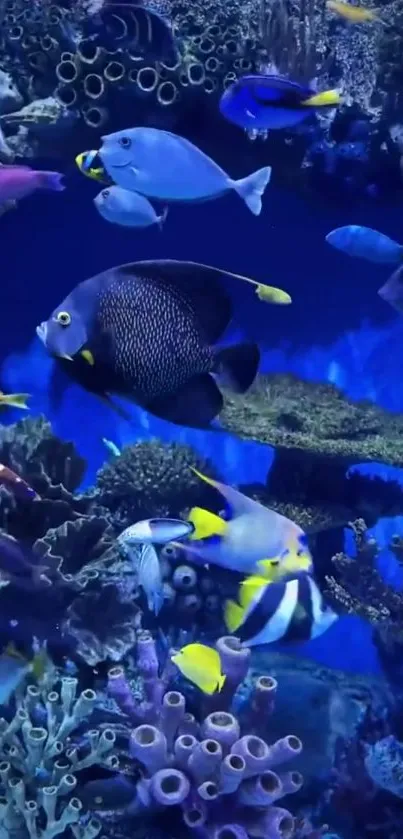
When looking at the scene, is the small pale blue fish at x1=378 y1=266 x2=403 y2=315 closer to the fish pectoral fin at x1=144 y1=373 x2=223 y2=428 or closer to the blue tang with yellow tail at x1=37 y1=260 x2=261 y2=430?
the blue tang with yellow tail at x1=37 y1=260 x2=261 y2=430

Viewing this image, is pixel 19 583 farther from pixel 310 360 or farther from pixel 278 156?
pixel 278 156

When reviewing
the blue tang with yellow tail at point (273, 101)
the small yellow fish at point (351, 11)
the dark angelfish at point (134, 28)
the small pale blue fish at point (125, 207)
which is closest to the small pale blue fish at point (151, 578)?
the small pale blue fish at point (125, 207)

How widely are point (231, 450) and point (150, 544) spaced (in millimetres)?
561

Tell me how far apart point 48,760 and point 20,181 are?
70.3 inches

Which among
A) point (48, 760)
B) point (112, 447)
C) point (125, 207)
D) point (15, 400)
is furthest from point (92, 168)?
point (48, 760)

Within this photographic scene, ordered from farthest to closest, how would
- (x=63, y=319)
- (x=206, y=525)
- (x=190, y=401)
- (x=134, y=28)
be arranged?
(x=134, y=28), (x=206, y=525), (x=190, y=401), (x=63, y=319)

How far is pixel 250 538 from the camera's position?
2.32 metres

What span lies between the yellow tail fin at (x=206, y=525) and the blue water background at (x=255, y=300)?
2.09 feet

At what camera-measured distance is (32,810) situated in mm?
2330

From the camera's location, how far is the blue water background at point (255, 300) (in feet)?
9.80

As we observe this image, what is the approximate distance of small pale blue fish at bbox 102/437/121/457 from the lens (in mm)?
3090

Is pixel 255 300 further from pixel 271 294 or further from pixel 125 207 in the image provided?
pixel 125 207

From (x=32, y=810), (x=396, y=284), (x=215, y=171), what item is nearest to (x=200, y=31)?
(x=215, y=171)

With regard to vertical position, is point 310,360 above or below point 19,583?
above
